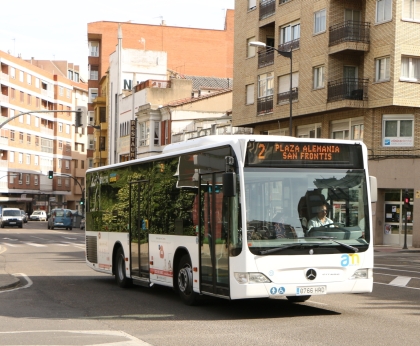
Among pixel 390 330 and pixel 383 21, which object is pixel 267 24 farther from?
pixel 390 330

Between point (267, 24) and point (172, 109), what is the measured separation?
19399 millimetres

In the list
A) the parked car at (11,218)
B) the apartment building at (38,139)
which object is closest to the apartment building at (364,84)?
the parked car at (11,218)

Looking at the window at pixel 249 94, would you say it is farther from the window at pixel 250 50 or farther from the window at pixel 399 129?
the window at pixel 399 129

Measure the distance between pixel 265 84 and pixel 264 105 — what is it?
4.31ft

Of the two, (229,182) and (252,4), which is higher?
(252,4)

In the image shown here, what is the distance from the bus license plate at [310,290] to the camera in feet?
42.3

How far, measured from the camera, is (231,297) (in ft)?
42.1

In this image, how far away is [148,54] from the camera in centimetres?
8312

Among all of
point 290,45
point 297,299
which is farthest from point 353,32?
point 297,299

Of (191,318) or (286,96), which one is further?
(286,96)

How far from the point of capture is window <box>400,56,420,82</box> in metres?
42.0

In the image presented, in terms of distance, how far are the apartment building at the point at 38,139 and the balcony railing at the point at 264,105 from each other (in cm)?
5720

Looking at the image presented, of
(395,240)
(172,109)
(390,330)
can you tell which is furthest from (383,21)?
(390,330)

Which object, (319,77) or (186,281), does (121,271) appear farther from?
(319,77)
